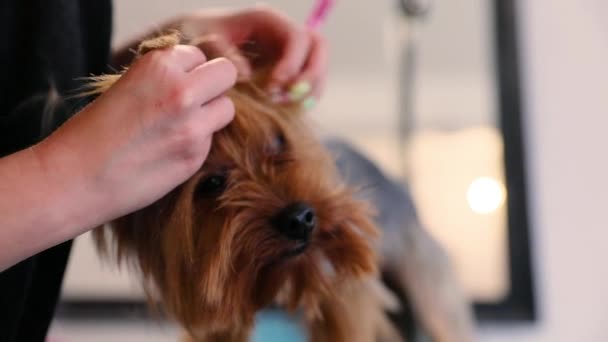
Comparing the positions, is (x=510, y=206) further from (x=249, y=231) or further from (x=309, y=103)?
(x=249, y=231)

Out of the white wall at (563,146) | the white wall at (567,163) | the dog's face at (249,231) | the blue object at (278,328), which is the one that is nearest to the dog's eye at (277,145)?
the dog's face at (249,231)

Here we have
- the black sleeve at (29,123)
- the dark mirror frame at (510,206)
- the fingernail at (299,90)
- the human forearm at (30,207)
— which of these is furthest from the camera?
the dark mirror frame at (510,206)

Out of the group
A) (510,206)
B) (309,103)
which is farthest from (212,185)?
(510,206)

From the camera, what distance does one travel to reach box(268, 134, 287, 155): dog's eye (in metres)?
0.62

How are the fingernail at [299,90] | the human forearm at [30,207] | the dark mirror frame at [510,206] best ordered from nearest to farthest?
1. the human forearm at [30,207]
2. the fingernail at [299,90]
3. the dark mirror frame at [510,206]

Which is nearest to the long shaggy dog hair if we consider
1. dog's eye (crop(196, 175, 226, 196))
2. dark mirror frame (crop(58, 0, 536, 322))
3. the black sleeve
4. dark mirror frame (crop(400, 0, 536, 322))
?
dog's eye (crop(196, 175, 226, 196))

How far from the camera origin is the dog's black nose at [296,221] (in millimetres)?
560

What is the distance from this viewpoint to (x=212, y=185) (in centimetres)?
59

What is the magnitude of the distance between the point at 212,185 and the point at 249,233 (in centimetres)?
6

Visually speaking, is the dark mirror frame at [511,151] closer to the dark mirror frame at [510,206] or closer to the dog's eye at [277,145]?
the dark mirror frame at [510,206]

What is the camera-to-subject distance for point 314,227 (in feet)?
1.89

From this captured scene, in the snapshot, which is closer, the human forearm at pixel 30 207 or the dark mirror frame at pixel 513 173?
the human forearm at pixel 30 207

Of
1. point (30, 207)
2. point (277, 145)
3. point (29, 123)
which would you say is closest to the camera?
point (30, 207)

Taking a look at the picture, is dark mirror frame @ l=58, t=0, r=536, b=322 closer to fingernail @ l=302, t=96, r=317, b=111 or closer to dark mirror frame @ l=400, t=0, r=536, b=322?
dark mirror frame @ l=400, t=0, r=536, b=322
